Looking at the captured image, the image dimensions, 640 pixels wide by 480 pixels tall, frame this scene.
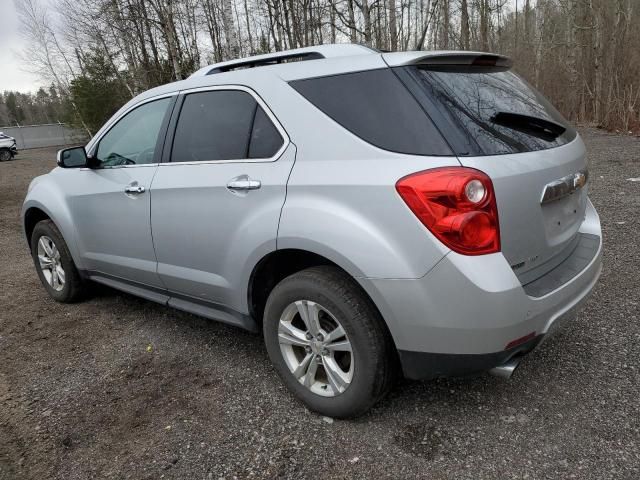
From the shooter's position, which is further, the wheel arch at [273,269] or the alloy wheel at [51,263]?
the alloy wheel at [51,263]

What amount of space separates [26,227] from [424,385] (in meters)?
3.99

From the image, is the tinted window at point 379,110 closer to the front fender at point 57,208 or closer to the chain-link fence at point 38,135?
the front fender at point 57,208

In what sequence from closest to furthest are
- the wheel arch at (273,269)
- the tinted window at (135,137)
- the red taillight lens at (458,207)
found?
the red taillight lens at (458,207)
the wheel arch at (273,269)
the tinted window at (135,137)

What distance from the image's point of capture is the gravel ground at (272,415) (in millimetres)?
2143

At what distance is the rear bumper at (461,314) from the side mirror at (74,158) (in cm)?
262

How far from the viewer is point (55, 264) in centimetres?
432

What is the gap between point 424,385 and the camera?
2.70 m

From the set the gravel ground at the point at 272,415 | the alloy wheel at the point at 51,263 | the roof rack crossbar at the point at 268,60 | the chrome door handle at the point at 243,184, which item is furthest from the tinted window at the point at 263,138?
the alloy wheel at the point at 51,263

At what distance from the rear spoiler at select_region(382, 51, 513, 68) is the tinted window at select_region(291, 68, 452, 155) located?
8 cm

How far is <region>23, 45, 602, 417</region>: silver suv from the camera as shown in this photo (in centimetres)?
196

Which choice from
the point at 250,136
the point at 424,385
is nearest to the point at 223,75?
the point at 250,136

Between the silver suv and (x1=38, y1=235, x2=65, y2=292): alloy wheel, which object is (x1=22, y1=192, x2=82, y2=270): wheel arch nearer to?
(x1=38, y1=235, x2=65, y2=292): alloy wheel

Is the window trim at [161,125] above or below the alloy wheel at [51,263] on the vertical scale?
above

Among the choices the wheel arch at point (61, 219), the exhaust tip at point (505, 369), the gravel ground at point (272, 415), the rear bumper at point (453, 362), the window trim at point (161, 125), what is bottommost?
the gravel ground at point (272, 415)
